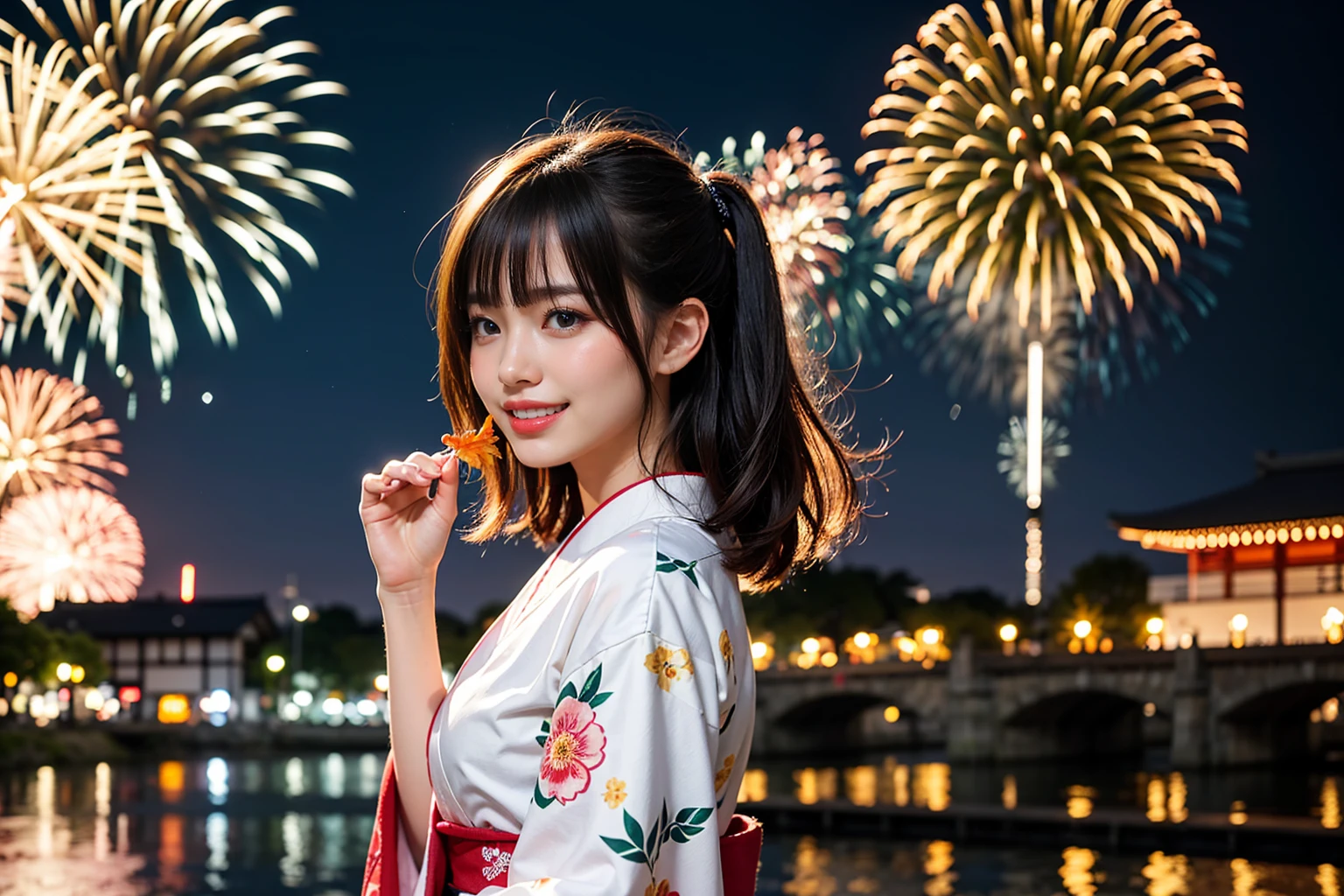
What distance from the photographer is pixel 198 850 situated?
26.2 metres

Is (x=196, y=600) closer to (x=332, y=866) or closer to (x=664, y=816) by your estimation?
(x=332, y=866)

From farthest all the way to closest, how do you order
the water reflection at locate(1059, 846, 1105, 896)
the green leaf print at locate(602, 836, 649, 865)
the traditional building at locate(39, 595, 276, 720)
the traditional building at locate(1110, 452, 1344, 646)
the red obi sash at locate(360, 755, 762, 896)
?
the traditional building at locate(39, 595, 276, 720)
the traditional building at locate(1110, 452, 1344, 646)
the water reflection at locate(1059, 846, 1105, 896)
the red obi sash at locate(360, 755, 762, 896)
the green leaf print at locate(602, 836, 649, 865)

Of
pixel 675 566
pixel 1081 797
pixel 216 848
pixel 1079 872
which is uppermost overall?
pixel 675 566

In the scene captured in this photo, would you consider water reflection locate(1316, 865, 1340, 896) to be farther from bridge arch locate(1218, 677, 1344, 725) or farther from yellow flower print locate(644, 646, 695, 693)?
yellow flower print locate(644, 646, 695, 693)

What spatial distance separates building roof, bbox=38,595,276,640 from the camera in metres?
58.6

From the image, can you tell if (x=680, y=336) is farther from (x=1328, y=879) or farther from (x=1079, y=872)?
(x=1328, y=879)

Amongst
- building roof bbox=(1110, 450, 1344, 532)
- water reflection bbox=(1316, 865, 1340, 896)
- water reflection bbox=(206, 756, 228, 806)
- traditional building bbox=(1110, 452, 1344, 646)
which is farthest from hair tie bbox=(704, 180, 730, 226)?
building roof bbox=(1110, 450, 1344, 532)

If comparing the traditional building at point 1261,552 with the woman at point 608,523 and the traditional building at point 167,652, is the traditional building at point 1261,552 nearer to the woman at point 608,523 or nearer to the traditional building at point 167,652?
the traditional building at point 167,652

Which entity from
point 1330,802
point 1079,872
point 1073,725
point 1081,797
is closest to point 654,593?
point 1079,872

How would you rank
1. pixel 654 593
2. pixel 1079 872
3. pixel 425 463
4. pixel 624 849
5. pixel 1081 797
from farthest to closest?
pixel 1081 797, pixel 1079 872, pixel 425 463, pixel 654 593, pixel 624 849

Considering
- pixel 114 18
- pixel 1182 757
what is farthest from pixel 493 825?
pixel 1182 757

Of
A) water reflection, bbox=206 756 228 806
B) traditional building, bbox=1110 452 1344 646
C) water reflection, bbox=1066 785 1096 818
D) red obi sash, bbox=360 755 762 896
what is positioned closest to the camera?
red obi sash, bbox=360 755 762 896

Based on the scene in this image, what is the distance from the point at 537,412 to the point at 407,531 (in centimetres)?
44

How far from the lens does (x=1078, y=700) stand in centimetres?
4750
